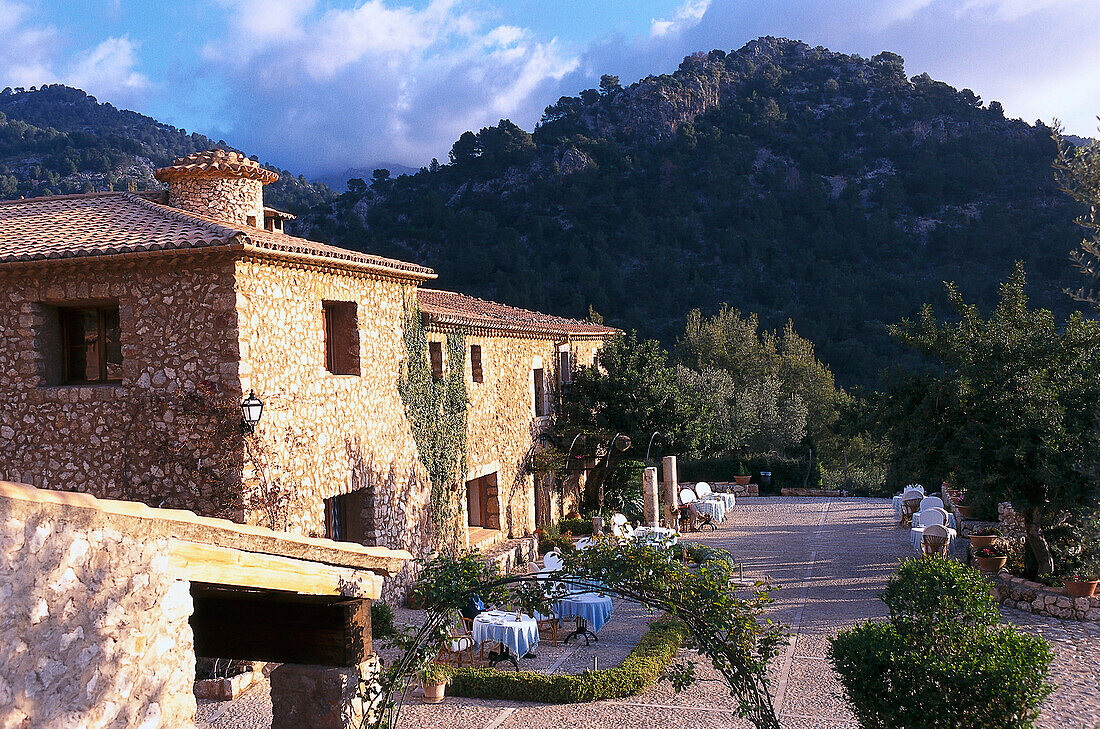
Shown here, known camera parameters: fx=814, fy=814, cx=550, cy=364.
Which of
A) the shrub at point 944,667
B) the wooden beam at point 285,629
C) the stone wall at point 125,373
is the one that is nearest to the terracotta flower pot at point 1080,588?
the shrub at point 944,667

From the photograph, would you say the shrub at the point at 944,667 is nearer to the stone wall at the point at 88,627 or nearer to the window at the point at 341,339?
the stone wall at the point at 88,627

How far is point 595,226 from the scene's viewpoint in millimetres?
49531

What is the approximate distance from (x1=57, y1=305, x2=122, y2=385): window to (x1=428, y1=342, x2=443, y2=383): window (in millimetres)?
5207

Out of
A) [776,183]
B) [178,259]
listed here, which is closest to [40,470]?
[178,259]

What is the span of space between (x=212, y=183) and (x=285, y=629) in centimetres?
915

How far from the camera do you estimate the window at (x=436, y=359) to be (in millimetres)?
14156

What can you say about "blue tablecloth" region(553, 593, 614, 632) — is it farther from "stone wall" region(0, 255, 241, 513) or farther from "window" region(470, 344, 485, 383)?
"window" region(470, 344, 485, 383)

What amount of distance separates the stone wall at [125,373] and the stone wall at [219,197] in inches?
102

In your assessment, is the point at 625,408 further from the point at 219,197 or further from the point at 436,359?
the point at 219,197

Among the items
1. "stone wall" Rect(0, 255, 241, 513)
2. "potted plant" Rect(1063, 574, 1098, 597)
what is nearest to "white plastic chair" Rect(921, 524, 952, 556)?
"potted plant" Rect(1063, 574, 1098, 597)

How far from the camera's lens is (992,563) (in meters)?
13.9

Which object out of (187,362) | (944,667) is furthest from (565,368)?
(944,667)

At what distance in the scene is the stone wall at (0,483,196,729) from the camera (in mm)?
2791

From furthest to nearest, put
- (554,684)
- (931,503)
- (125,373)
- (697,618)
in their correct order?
(931,503), (125,373), (554,684), (697,618)
